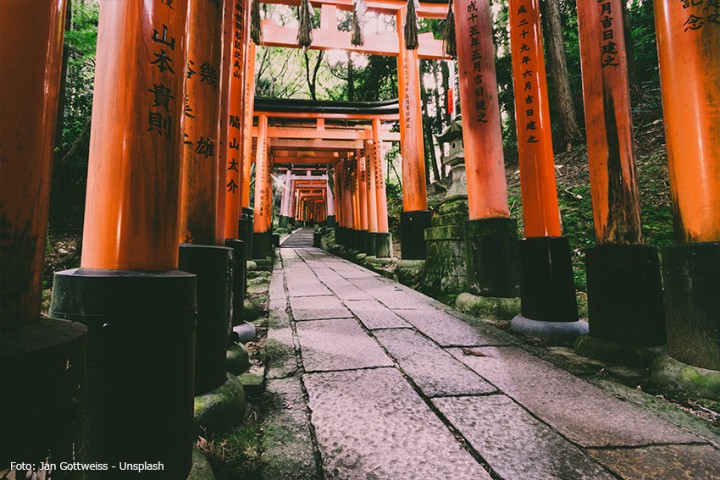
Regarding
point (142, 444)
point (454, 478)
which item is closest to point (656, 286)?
point (454, 478)

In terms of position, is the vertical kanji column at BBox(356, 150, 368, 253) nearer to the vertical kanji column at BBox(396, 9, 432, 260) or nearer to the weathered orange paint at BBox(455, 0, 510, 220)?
the vertical kanji column at BBox(396, 9, 432, 260)

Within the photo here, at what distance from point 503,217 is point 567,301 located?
111 cm

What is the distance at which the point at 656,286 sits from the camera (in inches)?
97.0

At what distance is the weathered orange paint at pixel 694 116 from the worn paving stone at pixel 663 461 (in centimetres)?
124

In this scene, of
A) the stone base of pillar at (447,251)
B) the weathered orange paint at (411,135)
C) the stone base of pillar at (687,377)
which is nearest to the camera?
A: the stone base of pillar at (687,377)

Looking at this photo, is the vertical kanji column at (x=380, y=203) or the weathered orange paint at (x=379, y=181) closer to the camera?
the vertical kanji column at (x=380, y=203)

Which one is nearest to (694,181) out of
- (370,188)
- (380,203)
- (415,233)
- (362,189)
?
(415,233)

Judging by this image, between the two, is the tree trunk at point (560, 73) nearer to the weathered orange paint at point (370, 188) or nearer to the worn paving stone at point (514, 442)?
the weathered orange paint at point (370, 188)

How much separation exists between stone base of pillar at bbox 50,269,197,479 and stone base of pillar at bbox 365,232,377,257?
34.4ft

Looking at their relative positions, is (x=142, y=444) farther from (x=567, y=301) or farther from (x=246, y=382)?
(x=567, y=301)

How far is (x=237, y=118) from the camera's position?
297 cm

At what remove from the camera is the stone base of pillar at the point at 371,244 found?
1164cm

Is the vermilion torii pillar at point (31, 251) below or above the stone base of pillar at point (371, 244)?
below

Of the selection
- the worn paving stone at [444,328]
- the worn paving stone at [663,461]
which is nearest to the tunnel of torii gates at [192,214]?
the worn paving stone at [444,328]
